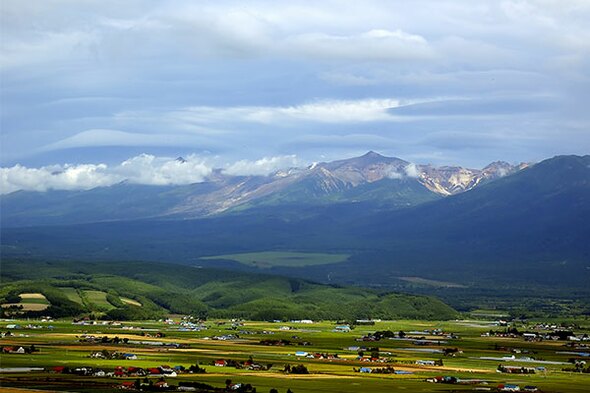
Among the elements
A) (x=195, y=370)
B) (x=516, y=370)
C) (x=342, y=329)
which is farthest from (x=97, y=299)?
(x=516, y=370)

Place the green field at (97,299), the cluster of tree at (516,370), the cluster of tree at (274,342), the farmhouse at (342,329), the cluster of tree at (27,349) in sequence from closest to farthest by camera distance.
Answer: the cluster of tree at (516,370)
the cluster of tree at (27,349)
the cluster of tree at (274,342)
the farmhouse at (342,329)
the green field at (97,299)

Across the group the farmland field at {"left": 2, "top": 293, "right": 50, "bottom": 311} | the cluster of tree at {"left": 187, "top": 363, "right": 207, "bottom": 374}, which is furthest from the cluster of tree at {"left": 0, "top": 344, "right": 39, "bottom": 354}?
the farmland field at {"left": 2, "top": 293, "right": 50, "bottom": 311}

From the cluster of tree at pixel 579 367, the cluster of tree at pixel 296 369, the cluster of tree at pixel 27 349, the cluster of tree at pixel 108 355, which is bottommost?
the cluster of tree at pixel 579 367

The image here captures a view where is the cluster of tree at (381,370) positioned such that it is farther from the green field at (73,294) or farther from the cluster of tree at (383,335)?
the green field at (73,294)

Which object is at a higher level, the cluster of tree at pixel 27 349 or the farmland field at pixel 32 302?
the farmland field at pixel 32 302

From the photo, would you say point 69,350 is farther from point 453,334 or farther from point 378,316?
point 378,316

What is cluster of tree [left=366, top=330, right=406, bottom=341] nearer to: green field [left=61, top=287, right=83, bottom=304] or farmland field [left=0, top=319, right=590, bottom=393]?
farmland field [left=0, top=319, right=590, bottom=393]

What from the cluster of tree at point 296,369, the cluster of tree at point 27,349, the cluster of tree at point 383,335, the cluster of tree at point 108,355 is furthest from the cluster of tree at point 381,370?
the cluster of tree at point 383,335

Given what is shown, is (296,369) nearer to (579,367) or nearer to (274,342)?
(579,367)

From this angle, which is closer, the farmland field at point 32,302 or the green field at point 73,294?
the farmland field at point 32,302
